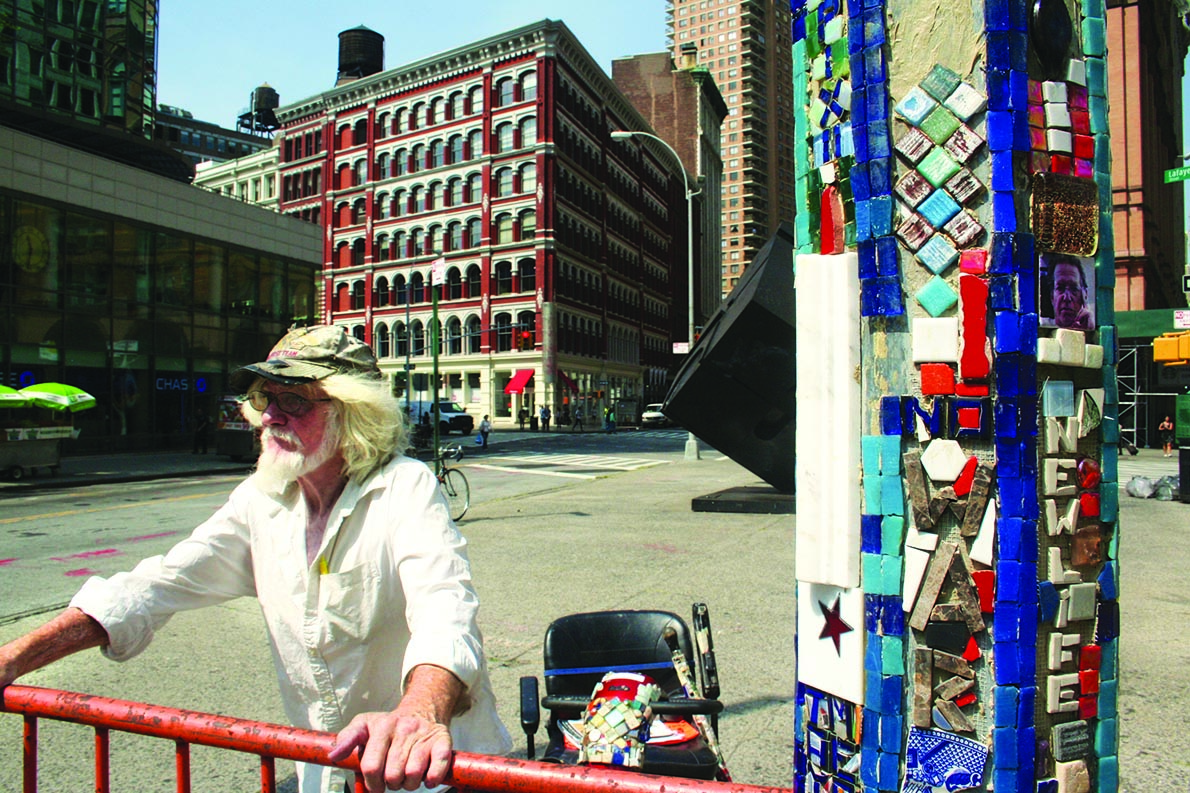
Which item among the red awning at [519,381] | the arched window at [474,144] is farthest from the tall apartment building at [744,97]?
the red awning at [519,381]

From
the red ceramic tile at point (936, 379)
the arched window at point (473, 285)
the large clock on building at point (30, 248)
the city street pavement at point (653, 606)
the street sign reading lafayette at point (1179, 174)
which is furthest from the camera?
the arched window at point (473, 285)

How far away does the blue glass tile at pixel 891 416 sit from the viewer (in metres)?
1.68

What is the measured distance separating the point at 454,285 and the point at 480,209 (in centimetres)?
571

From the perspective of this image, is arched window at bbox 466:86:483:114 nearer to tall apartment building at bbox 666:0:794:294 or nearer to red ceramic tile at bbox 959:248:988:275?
red ceramic tile at bbox 959:248:988:275

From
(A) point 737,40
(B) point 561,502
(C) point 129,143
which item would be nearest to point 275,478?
(B) point 561,502

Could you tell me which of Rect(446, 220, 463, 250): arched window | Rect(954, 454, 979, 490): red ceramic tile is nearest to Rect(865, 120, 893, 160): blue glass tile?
Rect(954, 454, 979, 490): red ceramic tile

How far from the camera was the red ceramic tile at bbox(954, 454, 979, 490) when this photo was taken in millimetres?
1617

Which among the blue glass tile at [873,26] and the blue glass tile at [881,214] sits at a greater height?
the blue glass tile at [873,26]

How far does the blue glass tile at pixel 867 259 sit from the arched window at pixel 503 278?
56.6 m

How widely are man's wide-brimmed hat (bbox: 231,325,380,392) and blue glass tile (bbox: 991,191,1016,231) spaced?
163 centimetres

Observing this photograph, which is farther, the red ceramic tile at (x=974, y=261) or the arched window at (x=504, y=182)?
the arched window at (x=504, y=182)

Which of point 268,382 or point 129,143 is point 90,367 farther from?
point 268,382

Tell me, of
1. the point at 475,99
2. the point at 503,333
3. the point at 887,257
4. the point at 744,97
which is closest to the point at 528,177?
the point at 475,99

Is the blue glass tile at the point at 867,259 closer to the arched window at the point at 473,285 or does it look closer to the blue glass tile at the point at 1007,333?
the blue glass tile at the point at 1007,333
